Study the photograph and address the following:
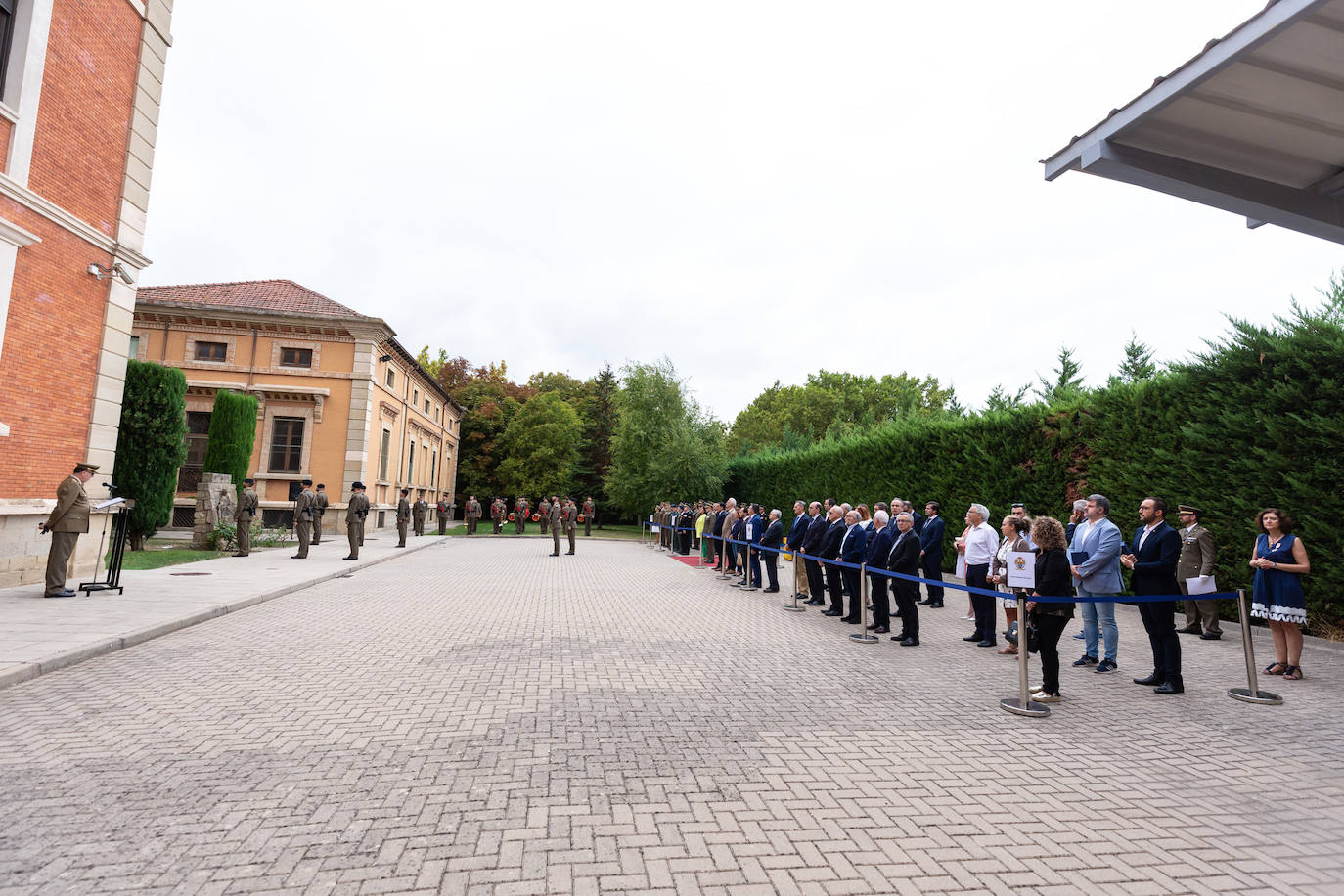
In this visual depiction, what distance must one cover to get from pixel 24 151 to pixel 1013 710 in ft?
46.8

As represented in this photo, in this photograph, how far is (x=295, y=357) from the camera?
29062 millimetres

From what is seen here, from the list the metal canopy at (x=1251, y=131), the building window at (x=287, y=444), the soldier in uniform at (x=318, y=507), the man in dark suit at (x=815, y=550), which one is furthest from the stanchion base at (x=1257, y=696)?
the building window at (x=287, y=444)

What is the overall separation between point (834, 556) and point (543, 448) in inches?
1523

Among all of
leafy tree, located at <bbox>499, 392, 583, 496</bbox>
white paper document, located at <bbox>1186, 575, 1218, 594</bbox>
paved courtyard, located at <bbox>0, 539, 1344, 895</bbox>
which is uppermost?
leafy tree, located at <bbox>499, 392, 583, 496</bbox>

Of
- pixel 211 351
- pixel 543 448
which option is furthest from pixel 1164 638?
pixel 543 448

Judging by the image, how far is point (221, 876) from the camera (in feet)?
9.21

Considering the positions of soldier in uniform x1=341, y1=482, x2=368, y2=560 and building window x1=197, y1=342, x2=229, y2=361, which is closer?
soldier in uniform x1=341, y1=482, x2=368, y2=560

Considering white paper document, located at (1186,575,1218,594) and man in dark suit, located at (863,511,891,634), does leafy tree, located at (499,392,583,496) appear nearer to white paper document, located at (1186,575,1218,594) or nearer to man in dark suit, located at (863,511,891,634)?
man in dark suit, located at (863,511,891,634)

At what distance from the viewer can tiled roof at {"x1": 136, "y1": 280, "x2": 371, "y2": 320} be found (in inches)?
1120

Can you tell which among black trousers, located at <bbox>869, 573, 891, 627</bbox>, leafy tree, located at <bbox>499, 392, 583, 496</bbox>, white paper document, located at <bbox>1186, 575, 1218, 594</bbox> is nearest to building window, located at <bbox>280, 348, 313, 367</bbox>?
leafy tree, located at <bbox>499, 392, 583, 496</bbox>

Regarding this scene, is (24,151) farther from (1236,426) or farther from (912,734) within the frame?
(1236,426)

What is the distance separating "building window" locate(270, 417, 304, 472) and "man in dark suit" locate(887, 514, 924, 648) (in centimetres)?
2700

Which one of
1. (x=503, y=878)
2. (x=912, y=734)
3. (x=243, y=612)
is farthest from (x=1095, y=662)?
(x=243, y=612)

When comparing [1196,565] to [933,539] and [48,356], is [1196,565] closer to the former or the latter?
[933,539]
